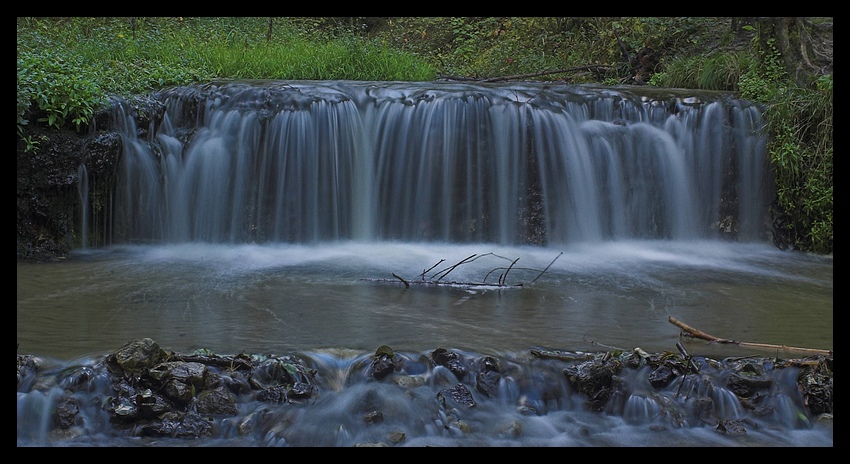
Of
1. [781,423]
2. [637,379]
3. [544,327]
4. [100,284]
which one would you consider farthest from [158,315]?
[781,423]

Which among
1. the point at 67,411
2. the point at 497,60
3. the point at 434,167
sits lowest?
the point at 67,411

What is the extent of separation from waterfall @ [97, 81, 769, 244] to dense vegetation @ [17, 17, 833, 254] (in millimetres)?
451

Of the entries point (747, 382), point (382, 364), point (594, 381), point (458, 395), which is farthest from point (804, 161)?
point (382, 364)

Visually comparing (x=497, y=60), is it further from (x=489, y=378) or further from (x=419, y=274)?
(x=489, y=378)

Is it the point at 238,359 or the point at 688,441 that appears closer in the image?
the point at 688,441

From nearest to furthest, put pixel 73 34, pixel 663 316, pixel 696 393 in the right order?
pixel 696 393
pixel 663 316
pixel 73 34

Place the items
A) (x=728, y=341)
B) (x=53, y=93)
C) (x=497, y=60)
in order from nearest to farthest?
(x=728, y=341), (x=53, y=93), (x=497, y=60)

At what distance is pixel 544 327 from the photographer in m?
4.87

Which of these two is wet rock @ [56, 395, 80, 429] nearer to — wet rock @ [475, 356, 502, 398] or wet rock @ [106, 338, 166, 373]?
wet rock @ [106, 338, 166, 373]

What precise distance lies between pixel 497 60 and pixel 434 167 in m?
6.33

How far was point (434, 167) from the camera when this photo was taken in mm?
8523
